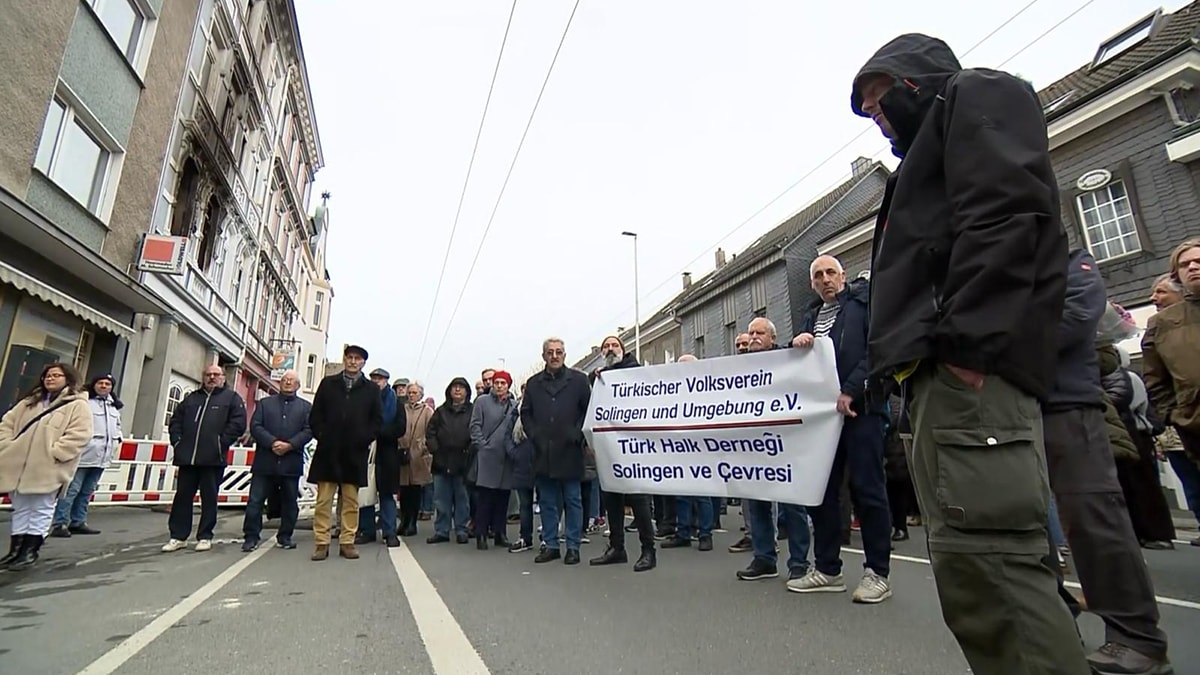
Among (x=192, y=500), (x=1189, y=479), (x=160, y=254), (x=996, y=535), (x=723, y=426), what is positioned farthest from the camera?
(x=160, y=254)

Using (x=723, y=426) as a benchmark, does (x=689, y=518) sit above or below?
below

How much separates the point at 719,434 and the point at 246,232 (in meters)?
23.2

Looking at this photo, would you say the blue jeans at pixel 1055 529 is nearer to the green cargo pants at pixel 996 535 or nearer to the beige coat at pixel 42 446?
the green cargo pants at pixel 996 535

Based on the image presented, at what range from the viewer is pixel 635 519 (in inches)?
218

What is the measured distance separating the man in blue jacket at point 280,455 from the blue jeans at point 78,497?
9.11 ft

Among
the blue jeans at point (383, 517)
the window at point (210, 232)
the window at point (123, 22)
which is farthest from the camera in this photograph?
the window at point (210, 232)

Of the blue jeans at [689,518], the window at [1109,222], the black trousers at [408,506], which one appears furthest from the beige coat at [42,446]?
the window at [1109,222]

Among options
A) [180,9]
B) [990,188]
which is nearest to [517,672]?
[990,188]

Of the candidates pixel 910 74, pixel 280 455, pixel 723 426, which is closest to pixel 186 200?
pixel 280 455

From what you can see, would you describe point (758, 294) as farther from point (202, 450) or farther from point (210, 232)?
point (202, 450)

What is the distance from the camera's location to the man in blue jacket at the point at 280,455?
6.90m

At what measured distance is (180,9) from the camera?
14906mm

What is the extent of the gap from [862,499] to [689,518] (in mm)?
3135

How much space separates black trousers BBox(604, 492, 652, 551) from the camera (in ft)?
17.5
